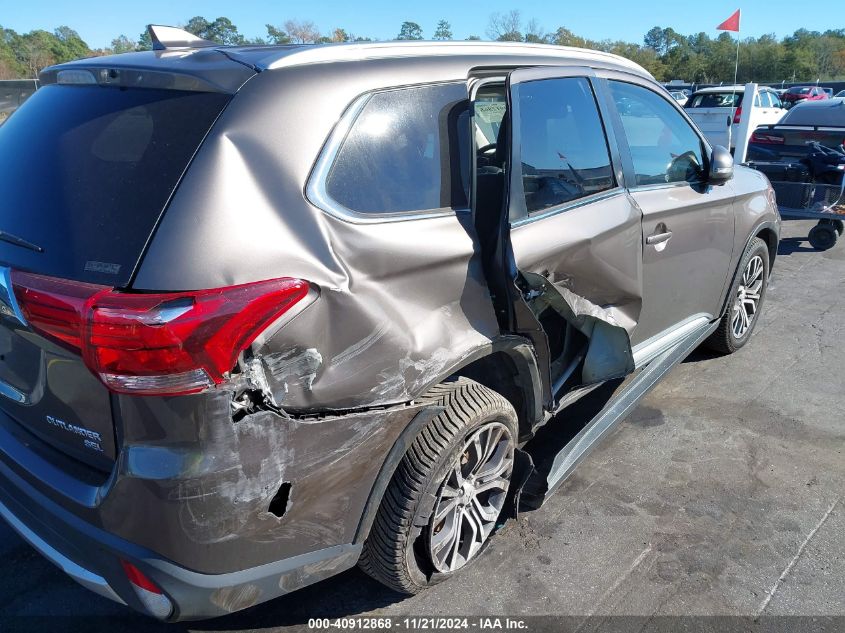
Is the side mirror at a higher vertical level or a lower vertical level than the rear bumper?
higher

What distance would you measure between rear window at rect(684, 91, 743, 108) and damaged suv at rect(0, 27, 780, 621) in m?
15.7

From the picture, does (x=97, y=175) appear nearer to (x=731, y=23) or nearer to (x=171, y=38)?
(x=171, y=38)

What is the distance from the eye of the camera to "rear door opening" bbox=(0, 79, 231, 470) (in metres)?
1.87

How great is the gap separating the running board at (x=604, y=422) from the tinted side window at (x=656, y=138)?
96 cm

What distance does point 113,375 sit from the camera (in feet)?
5.87

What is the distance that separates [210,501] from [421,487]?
0.76m

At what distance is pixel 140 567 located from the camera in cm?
190

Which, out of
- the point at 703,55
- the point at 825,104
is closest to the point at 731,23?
the point at 825,104

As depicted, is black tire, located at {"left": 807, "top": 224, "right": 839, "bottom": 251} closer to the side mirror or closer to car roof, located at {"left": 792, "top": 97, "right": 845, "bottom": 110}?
car roof, located at {"left": 792, "top": 97, "right": 845, "bottom": 110}

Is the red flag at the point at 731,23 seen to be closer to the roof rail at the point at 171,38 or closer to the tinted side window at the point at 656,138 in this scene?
the tinted side window at the point at 656,138

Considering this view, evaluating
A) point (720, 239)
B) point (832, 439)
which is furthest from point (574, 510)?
point (720, 239)

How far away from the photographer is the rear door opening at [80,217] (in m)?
1.87

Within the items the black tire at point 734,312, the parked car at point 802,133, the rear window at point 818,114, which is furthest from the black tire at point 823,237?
the black tire at point 734,312

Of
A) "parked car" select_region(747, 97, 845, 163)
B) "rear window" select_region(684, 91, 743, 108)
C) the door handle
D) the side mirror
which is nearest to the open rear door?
the door handle
